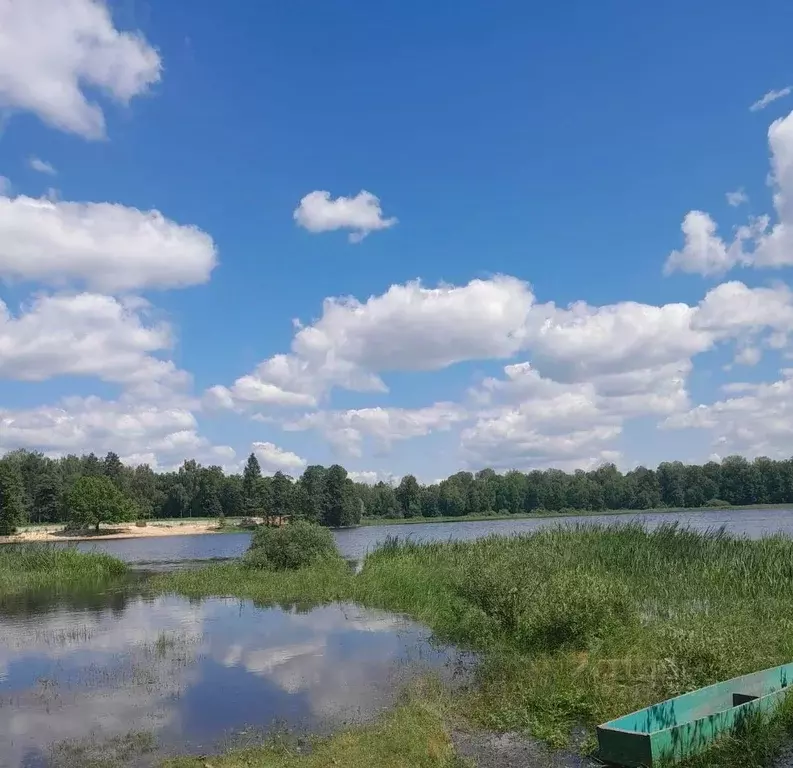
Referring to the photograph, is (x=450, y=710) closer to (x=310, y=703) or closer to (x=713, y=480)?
Answer: (x=310, y=703)

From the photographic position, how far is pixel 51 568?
1528 inches

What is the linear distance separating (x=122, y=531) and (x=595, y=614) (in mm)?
108283

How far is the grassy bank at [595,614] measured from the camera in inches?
482

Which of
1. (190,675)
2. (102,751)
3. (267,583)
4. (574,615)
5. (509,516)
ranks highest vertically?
(574,615)

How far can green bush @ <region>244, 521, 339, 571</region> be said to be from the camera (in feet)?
115

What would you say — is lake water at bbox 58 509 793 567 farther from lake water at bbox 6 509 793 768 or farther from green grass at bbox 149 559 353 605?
lake water at bbox 6 509 793 768

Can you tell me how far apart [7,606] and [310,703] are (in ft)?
67.7

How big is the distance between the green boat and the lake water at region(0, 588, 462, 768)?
458 centimetres

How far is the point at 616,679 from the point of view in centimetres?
1287

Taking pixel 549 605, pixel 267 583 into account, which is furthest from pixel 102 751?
pixel 267 583

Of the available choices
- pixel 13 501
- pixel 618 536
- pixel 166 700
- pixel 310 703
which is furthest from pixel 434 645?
pixel 13 501

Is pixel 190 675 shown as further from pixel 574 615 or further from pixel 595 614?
pixel 595 614

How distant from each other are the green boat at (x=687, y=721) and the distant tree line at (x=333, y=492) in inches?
3733

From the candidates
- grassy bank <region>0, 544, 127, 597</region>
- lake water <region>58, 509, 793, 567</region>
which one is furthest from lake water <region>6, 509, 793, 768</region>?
lake water <region>58, 509, 793, 567</region>
